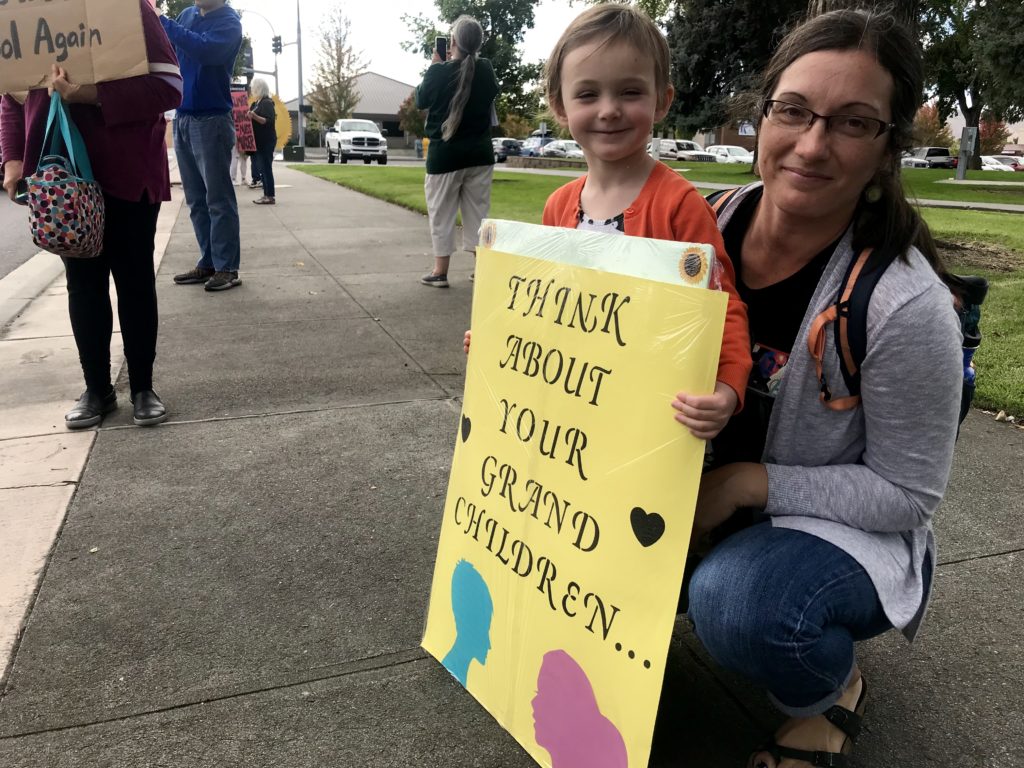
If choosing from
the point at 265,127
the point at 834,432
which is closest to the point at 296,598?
the point at 834,432

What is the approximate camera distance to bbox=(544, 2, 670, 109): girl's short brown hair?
6.08 feet

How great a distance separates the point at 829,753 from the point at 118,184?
326 cm

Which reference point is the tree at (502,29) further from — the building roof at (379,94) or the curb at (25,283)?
the curb at (25,283)

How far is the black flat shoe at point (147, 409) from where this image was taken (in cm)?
364

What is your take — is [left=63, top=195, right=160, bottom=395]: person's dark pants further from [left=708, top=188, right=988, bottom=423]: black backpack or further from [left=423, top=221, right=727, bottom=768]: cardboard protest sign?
[left=708, top=188, right=988, bottom=423]: black backpack

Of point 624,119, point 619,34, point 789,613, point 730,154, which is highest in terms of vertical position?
point 619,34

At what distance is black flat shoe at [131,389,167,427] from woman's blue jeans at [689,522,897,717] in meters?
2.80

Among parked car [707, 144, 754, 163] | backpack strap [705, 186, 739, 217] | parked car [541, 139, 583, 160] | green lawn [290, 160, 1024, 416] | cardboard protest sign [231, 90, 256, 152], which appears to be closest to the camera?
backpack strap [705, 186, 739, 217]

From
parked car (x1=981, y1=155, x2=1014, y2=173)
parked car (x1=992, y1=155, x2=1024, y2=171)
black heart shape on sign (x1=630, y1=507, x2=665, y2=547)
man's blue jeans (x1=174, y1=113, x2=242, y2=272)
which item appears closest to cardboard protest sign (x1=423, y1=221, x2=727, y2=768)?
black heart shape on sign (x1=630, y1=507, x2=665, y2=547)

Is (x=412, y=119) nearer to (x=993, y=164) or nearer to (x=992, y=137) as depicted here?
(x=993, y=164)

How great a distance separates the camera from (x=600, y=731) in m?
1.65

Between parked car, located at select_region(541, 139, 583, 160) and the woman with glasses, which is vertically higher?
the woman with glasses

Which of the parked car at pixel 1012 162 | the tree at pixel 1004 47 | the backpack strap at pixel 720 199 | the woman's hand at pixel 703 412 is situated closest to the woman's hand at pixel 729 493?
the woman's hand at pixel 703 412

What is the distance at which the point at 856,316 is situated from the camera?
160cm
